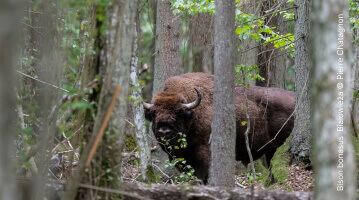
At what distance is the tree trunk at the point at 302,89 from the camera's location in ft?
29.8

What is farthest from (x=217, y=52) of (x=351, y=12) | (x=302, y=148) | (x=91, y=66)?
(x=351, y=12)

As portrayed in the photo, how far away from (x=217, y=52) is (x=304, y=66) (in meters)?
2.61

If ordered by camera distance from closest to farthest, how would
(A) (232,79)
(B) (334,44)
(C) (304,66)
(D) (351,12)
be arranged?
(B) (334,44), (A) (232,79), (C) (304,66), (D) (351,12)

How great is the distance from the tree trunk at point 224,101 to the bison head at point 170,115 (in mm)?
2798

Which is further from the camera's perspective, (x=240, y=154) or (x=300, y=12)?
(x=240, y=154)

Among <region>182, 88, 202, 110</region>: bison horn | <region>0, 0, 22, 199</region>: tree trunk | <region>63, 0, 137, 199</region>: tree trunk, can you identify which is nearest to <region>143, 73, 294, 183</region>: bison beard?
<region>182, 88, 202, 110</region>: bison horn

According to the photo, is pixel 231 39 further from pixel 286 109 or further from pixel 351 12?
pixel 286 109

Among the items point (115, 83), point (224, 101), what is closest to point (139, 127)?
point (224, 101)

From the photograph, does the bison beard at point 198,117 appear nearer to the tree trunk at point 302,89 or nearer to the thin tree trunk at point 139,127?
the tree trunk at point 302,89

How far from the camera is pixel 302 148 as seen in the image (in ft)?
30.1

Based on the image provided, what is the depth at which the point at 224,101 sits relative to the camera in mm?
7191

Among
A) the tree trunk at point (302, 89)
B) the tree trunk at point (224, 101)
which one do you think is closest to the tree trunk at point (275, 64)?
the tree trunk at point (302, 89)

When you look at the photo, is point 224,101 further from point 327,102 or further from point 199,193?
point 327,102

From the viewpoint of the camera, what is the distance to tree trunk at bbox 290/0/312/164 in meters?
9.09
